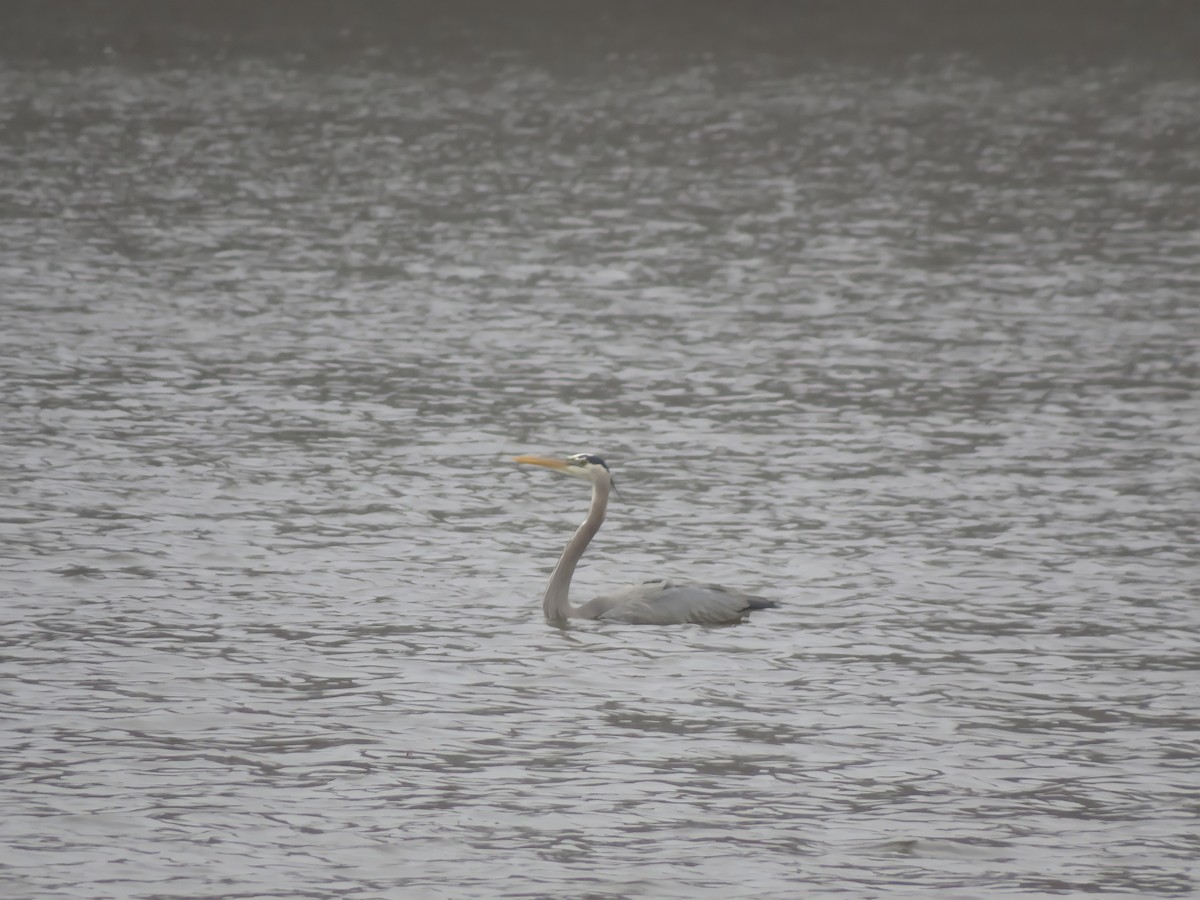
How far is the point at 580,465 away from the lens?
15750 millimetres

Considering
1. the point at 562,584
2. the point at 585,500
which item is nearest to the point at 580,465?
the point at 562,584

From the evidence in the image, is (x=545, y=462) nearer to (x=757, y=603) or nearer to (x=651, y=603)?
(x=651, y=603)

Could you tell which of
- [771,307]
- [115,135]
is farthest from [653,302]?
[115,135]

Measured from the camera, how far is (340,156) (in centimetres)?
3612

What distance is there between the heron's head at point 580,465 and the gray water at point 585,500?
3.13 feet

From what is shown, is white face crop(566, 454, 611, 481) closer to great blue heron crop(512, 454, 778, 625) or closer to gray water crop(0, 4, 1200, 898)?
great blue heron crop(512, 454, 778, 625)

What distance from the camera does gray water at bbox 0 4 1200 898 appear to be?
11.3m

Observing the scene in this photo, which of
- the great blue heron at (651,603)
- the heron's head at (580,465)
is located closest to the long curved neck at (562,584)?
the great blue heron at (651,603)

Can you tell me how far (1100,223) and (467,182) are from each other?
35.5ft

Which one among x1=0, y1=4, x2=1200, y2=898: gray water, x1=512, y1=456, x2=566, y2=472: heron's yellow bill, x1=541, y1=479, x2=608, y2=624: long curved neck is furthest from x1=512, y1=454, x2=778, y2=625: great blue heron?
x1=512, y1=456, x2=566, y2=472: heron's yellow bill

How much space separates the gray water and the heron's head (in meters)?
0.95

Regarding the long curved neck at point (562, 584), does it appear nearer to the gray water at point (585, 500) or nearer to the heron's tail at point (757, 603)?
the gray water at point (585, 500)

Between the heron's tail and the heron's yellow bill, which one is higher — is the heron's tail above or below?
below

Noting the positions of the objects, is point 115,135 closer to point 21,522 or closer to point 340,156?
point 340,156
